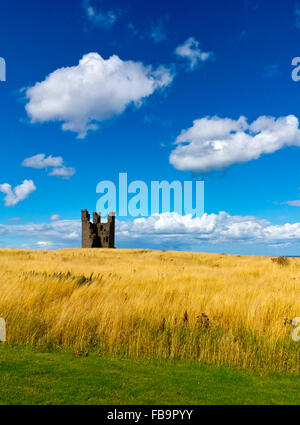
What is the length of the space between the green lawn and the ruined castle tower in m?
71.5

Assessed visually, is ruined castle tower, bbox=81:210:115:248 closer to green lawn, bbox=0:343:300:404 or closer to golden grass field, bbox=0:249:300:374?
golden grass field, bbox=0:249:300:374

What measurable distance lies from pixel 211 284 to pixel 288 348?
21.6 feet

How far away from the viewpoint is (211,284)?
42.5 feet

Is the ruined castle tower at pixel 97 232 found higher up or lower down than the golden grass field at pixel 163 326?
higher up

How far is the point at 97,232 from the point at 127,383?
76150 millimetres

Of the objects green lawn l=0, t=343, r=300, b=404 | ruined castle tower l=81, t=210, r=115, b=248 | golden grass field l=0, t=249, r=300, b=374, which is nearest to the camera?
green lawn l=0, t=343, r=300, b=404

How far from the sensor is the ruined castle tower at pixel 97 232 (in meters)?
76.7

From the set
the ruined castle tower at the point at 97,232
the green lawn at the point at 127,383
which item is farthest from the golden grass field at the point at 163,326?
the ruined castle tower at the point at 97,232

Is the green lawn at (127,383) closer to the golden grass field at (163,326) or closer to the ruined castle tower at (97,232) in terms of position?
the golden grass field at (163,326)

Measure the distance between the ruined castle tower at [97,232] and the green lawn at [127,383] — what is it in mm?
71535

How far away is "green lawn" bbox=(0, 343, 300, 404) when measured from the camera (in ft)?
13.3

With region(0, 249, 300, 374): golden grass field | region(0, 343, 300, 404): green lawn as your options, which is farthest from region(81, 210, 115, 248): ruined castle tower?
region(0, 343, 300, 404): green lawn
